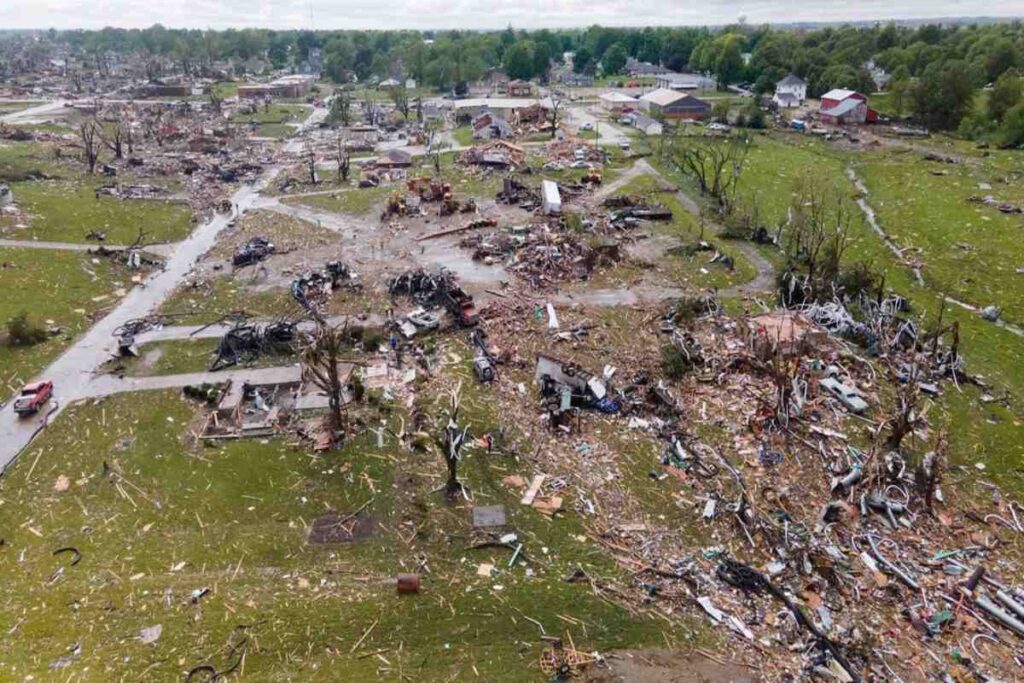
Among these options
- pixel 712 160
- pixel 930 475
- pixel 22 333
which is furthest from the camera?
pixel 712 160

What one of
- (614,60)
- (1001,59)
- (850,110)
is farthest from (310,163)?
(614,60)

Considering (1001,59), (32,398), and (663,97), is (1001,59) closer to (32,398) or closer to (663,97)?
(663,97)

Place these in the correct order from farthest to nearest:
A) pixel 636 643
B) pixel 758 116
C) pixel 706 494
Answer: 1. pixel 758 116
2. pixel 706 494
3. pixel 636 643

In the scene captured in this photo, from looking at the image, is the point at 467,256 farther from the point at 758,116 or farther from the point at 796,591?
the point at 758,116

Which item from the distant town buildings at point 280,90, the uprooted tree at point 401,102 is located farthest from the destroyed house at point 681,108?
the distant town buildings at point 280,90

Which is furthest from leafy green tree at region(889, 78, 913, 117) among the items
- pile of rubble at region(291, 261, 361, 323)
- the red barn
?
pile of rubble at region(291, 261, 361, 323)

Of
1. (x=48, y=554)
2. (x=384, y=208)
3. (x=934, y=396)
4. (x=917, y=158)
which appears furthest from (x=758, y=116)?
(x=48, y=554)

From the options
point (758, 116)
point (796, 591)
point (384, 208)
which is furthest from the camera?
point (758, 116)

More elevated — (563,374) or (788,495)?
(563,374)
